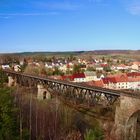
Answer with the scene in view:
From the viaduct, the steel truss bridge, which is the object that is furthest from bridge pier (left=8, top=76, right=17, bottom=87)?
the steel truss bridge

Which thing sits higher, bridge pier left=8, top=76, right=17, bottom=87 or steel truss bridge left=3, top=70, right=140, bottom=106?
steel truss bridge left=3, top=70, right=140, bottom=106

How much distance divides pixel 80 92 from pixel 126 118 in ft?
28.9

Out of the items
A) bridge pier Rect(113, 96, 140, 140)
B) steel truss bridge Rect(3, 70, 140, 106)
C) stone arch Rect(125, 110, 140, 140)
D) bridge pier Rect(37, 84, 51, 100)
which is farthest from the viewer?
bridge pier Rect(37, 84, 51, 100)

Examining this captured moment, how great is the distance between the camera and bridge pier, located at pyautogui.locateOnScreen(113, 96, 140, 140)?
23.8m

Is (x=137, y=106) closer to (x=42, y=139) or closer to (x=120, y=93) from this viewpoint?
(x=120, y=93)

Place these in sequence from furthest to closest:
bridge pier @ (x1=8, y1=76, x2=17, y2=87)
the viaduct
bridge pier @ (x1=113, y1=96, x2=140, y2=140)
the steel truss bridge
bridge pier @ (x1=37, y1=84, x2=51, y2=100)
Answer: bridge pier @ (x1=8, y1=76, x2=17, y2=87) → bridge pier @ (x1=37, y1=84, x2=51, y2=100) → the steel truss bridge → the viaduct → bridge pier @ (x1=113, y1=96, x2=140, y2=140)

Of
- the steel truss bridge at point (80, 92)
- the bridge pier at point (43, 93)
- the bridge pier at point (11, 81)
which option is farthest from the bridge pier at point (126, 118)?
the bridge pier at point (11, 81)

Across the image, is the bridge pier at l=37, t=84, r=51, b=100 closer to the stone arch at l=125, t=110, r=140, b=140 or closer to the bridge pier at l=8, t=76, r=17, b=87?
the bridge pier at l=8, t=76, r=17, b=87

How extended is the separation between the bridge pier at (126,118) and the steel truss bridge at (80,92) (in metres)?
0.70

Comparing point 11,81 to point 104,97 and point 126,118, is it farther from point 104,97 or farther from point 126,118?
point 126,118

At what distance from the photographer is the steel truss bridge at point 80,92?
27.0 meters

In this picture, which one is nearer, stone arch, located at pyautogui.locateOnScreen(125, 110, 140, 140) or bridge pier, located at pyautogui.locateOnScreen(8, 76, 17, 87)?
stone arch, located at pyautogui.locateOnScreen(125, 110, 140, 140)

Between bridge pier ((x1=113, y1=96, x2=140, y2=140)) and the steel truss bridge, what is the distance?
701 millimetres

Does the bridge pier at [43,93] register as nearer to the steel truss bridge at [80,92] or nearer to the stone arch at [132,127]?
the steel truss bridge at [80,92]
